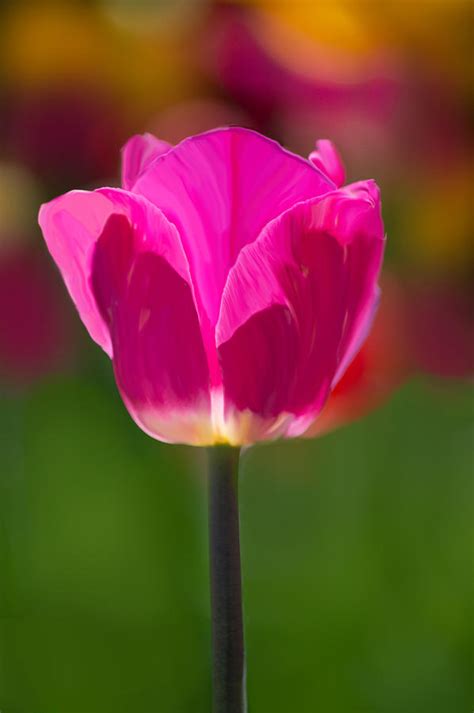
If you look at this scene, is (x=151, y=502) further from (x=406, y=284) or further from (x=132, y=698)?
(x=406, y=284)

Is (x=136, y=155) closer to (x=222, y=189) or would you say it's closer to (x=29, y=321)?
(x=222, y=189)

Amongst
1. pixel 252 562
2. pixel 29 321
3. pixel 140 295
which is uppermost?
pixel 140 295

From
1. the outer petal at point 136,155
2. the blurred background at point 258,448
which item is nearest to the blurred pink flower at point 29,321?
the blurred background at point 258,448

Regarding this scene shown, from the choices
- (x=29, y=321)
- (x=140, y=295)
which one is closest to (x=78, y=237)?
(x=140, y=295)

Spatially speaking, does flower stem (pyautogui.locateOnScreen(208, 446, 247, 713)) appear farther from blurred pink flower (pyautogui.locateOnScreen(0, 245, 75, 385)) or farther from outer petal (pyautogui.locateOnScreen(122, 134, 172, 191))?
blurred pink flower (pyautogui.locateOnScreen(0, 245, 75, 385))

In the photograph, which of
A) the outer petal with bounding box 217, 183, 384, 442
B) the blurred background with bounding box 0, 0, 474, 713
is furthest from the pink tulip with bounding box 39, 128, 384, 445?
the blurred background with bounding box 0, 0, 474, 713

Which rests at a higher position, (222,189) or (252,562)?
(222,189)
